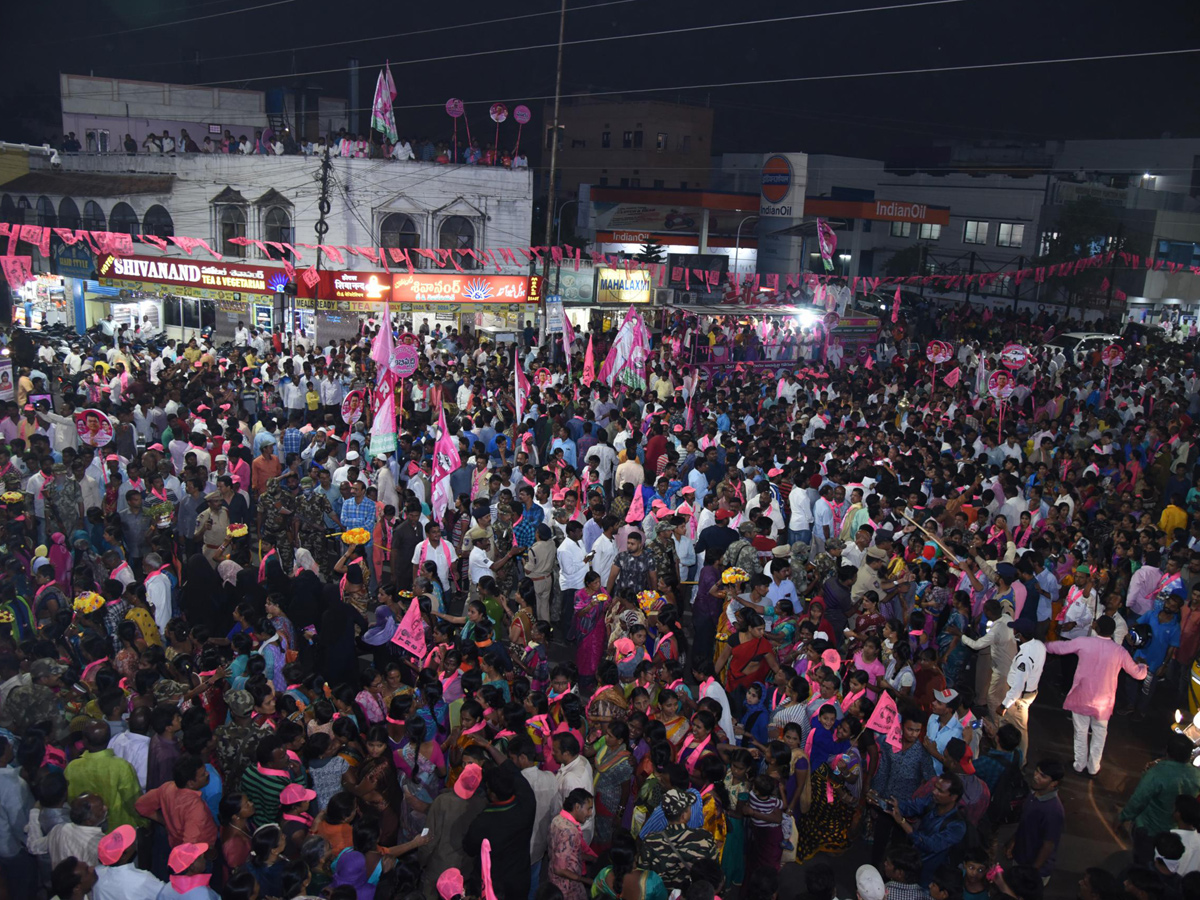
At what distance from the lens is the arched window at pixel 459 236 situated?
98.0 ft

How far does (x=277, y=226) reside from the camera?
29172 mm

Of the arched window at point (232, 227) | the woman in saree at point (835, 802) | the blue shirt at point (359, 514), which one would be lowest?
the woman in saree at point (835, 802)

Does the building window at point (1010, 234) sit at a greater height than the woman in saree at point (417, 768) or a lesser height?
greater

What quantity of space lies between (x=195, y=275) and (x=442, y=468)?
614 inches

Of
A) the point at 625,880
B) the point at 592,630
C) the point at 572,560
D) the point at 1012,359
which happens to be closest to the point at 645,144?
the point at 1012,359

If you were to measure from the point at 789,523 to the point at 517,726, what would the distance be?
5.49 m

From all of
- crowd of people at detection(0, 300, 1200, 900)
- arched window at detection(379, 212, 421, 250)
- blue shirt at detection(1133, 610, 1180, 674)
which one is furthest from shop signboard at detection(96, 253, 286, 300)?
blue shirt at detection(1133, 610, 1180, 674)

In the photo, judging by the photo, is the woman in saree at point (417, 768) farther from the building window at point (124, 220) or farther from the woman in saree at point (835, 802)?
the building window at point (124, 220)

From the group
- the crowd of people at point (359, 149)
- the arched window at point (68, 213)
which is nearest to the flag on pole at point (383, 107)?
the crowd of people at point (359, 149)

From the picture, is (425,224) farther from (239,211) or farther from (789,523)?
(789,523)

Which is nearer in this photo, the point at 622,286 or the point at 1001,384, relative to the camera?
the point at 1001,384

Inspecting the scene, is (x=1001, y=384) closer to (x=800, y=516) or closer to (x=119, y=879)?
(x=800, y=516)

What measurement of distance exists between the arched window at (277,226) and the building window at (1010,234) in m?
36.8

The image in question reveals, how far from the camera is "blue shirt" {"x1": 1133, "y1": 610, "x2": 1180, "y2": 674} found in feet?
26.9
